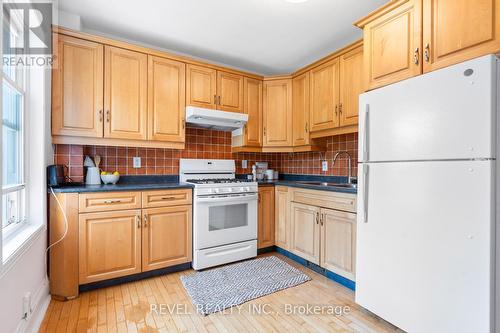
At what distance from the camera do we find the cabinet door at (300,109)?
119 inches

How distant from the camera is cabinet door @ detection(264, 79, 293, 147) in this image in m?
3.25

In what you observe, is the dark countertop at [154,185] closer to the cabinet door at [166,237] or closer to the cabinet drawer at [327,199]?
the cabinet drawer at [327,199]

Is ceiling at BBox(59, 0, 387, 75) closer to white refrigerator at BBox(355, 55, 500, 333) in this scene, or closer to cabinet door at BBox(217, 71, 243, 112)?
cabinet door at BBox(217, 71, 243, 112)

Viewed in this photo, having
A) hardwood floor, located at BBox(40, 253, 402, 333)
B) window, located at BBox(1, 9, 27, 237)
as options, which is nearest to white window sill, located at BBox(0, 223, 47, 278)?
window, located at BBox(1, 9, 27, 237)

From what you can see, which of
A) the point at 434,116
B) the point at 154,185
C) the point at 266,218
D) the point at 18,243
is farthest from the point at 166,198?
the point at 434,116

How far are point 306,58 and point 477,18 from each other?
2.06m

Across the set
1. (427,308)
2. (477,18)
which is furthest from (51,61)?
(427,308)

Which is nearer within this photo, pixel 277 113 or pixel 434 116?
pixel 434 116

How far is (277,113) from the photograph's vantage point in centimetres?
330

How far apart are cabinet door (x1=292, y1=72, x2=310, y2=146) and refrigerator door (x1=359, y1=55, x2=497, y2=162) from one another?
1182 mm

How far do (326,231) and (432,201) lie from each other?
3.66 feet

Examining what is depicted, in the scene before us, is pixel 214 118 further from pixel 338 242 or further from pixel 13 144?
pixel 338 242

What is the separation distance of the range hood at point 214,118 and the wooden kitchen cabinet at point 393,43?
59.2 inches

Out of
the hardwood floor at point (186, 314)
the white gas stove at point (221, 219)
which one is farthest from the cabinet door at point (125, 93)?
the hardwood floor at point (186, 314)
